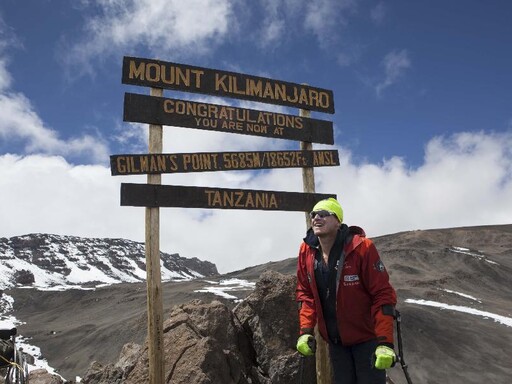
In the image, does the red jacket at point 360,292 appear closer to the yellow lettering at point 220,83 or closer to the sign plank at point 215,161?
the sign plank at point 215,161

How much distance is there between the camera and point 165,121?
7.46m

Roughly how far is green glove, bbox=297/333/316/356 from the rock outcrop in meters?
2.85

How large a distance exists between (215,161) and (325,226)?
3730mm

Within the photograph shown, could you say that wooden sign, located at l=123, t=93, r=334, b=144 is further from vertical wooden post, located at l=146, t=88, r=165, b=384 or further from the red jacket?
the red jacket

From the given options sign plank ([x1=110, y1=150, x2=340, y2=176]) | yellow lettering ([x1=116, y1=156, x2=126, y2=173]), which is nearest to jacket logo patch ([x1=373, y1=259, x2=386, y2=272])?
sign plank ([x1=110, y1=150, x2=340, y2=176])

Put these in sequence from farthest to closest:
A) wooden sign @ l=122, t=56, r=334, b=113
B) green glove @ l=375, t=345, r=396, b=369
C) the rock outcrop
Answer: wooden sign @ l=122, t=56, r=334, b=113 < the rock outcrop < green glove @ l=375, t=345, r=396, b=369

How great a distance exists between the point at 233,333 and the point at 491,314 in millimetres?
45118

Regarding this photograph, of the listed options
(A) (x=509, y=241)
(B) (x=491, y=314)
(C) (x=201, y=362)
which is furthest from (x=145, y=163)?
(A) (x=509, y=241)

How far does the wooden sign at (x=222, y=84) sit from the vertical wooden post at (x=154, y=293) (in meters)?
1.13

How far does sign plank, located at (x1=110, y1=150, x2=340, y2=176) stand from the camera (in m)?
7.12

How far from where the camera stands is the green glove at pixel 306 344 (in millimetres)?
4480

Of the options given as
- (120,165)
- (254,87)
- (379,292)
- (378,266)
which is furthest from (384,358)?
(254,87)

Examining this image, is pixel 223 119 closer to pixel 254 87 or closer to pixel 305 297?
pixel 254 87

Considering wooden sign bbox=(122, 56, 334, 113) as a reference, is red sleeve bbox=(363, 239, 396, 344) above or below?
below
